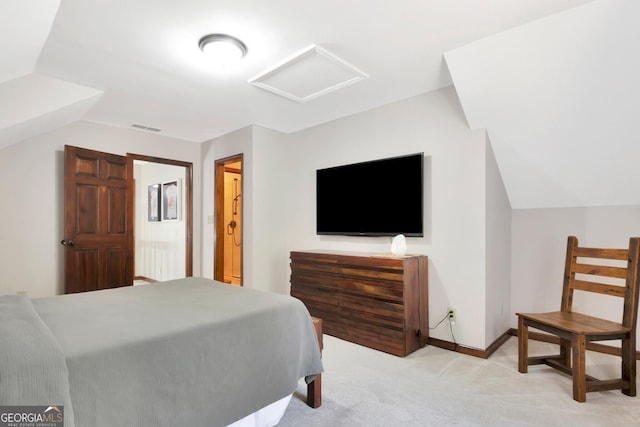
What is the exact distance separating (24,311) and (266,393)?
1.25 meters

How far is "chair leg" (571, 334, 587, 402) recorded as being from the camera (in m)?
2.04

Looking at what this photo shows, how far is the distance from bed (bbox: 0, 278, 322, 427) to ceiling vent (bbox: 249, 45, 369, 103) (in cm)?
182

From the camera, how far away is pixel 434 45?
93.3 inches

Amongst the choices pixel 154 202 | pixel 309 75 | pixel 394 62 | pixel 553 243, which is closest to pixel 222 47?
pixel 309 75

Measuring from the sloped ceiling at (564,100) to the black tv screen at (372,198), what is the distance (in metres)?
0.78

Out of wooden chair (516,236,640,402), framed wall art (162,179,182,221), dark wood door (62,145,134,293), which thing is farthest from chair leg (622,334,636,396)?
framed wall art (162,179,182,221)

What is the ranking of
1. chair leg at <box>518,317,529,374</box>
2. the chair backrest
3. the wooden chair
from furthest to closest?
chair leg at <box>518,317,529,374</box>
the chair backrest
the wooden chair

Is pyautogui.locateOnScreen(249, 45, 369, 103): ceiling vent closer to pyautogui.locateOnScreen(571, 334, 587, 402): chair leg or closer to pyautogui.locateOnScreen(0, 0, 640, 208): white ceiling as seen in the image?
pyautogui.locateOnScreen(0, 0, 640, 208): white ceiling

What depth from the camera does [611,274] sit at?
7.66ft

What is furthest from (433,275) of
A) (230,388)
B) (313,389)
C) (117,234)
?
(117,234)

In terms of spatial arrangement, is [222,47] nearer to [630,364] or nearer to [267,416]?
[267,416]

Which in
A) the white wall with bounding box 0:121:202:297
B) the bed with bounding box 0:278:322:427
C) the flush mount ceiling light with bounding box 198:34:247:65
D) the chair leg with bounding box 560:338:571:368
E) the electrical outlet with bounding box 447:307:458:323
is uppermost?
the flush mount ceiling light with bounding box 198:34:247:65

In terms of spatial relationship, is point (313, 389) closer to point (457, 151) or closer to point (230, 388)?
point (230, 388)

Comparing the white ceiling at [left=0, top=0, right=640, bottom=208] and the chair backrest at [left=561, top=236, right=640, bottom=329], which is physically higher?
the white ceiling at [left=0, top=0, right=640, bottom=208]
